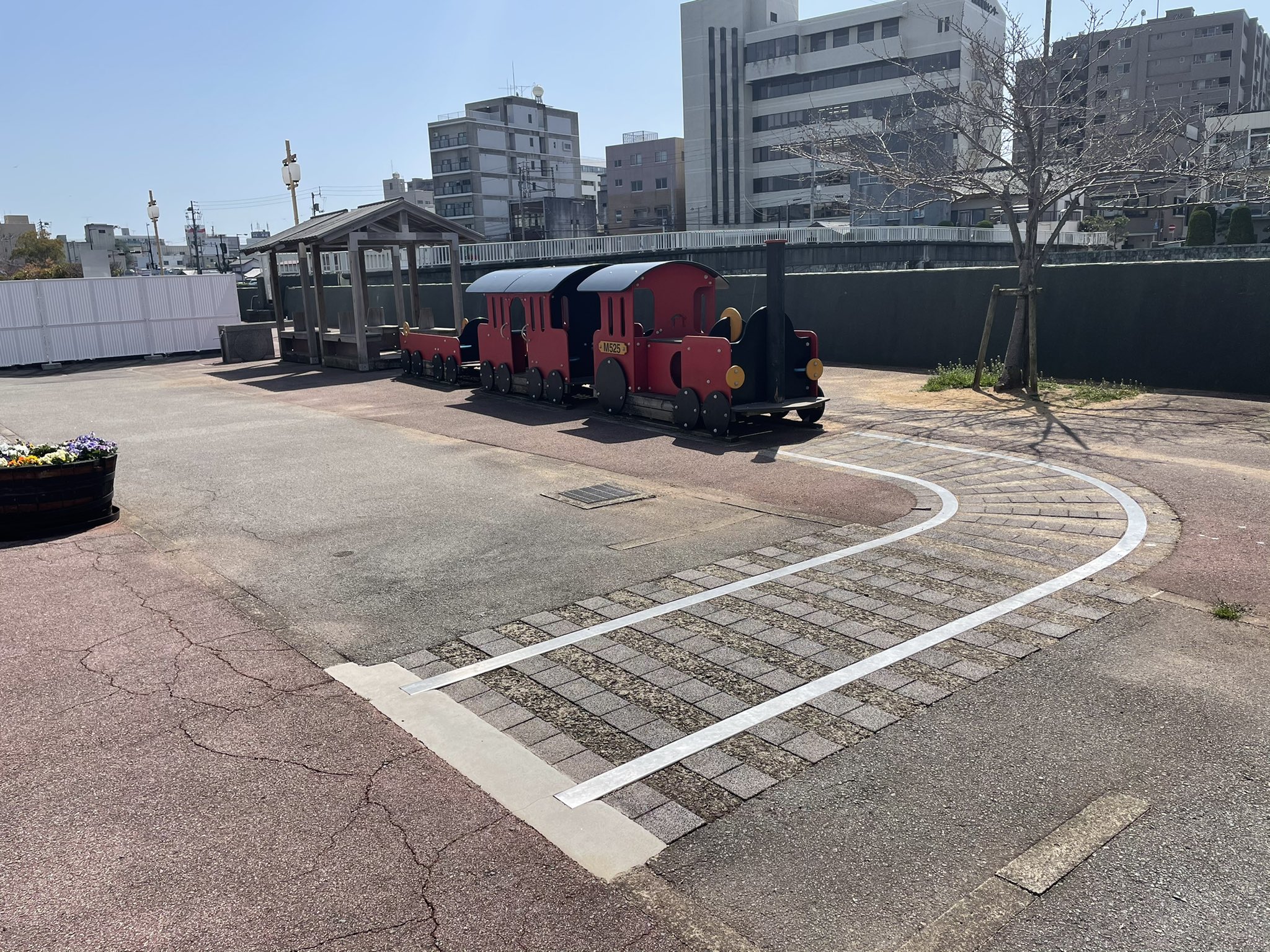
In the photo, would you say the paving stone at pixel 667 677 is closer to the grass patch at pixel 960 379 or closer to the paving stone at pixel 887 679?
the paving stone at pixel 887 679

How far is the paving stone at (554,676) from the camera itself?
587cm

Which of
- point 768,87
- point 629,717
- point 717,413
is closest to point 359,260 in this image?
point 717,413

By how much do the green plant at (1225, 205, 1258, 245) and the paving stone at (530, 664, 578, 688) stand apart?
161 ft

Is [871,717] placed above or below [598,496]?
below

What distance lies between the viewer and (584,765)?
492cm

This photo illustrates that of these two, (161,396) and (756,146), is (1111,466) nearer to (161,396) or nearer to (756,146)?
(161,396)

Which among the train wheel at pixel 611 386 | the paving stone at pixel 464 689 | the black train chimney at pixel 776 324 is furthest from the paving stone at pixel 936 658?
the train wheel at pixel 611 386

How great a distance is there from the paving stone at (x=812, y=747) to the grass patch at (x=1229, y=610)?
3384mm

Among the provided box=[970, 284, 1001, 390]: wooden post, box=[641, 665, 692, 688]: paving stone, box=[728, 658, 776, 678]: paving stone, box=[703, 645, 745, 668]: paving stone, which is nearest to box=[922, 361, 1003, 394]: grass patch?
box=[970, 284, 1001, 390]: wooden post

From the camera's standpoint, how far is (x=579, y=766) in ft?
16.1

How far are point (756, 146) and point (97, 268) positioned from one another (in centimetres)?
5231

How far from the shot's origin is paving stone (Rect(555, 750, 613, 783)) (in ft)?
15.8

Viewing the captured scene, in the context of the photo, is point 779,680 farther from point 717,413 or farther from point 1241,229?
point 1241,229

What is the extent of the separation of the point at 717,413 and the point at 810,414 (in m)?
A: 1.72
